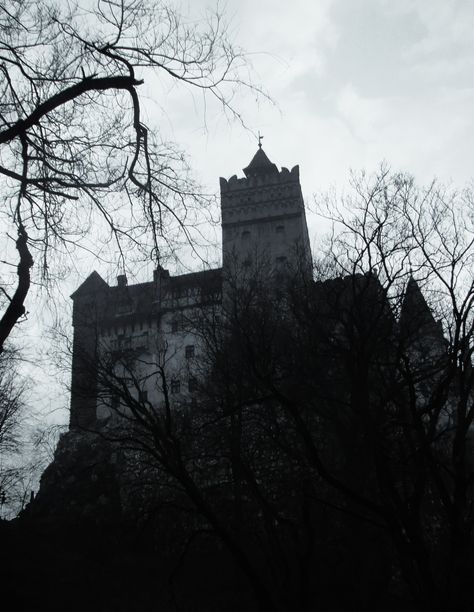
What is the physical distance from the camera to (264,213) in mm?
45062

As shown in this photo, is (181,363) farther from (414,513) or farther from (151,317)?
(414,513)

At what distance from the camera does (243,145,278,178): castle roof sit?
47787 millimetres

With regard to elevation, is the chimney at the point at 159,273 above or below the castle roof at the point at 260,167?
below

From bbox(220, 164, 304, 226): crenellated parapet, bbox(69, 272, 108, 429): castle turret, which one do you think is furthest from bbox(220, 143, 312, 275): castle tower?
bbox(69, 272, 108, 429): castle turret

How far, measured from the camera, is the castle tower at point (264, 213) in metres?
43.6

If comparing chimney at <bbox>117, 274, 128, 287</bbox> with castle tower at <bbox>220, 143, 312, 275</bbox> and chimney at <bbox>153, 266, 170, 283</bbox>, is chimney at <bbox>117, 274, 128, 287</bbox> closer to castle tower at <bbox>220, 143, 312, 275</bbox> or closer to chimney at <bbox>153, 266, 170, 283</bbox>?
chimney at <bbox>153, 266, 170, 283</bbox>

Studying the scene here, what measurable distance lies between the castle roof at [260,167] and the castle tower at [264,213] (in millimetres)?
188

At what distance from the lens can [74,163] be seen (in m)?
7.25

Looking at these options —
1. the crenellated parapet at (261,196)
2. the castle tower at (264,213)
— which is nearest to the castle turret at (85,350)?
the castle tower at (264,213)

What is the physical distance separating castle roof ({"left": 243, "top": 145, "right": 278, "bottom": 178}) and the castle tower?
19 centimetres

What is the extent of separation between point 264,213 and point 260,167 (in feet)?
18.9

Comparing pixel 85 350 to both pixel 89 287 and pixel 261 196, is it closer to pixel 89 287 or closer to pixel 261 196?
pixel 89 287

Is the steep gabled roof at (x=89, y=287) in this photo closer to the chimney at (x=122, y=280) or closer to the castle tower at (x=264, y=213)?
the chimney at (x=122, y=280)

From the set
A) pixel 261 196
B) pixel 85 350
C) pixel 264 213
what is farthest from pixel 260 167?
pixel 85 350
